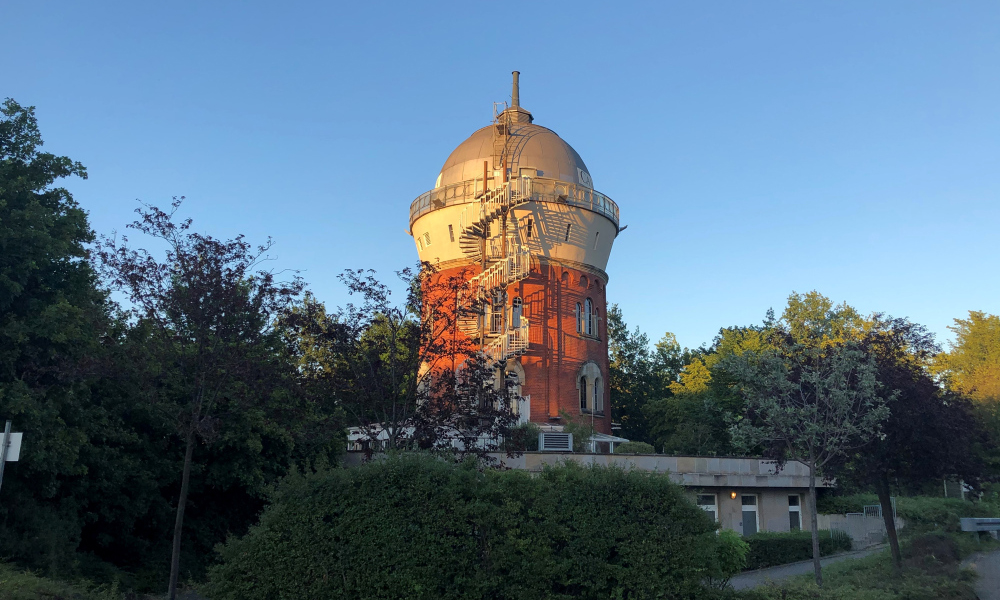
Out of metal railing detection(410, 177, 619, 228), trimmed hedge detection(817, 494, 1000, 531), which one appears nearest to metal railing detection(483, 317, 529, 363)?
metal railing detection(410, 177, 619, 228)

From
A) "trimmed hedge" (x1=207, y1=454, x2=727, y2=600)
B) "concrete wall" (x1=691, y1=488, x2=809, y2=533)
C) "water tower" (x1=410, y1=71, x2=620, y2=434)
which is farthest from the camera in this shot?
"water tower" (x1=410, y1=71, x2=620, y2=434)

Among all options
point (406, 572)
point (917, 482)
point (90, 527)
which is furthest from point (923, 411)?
point (90, 527)

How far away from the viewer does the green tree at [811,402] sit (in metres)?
17.5

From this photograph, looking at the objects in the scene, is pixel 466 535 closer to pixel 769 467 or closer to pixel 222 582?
pixel 222 582

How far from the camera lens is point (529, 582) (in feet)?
39.8

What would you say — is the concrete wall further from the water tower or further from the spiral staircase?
the spiral staircase

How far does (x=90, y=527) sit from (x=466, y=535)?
10703mm

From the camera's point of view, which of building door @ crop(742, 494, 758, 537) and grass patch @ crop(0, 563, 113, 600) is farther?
building door @ crop(742, 494, 758, 537)

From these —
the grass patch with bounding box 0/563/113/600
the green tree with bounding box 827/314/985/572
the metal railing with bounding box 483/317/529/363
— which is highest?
the metal railing with bounding box 483/317/529/363

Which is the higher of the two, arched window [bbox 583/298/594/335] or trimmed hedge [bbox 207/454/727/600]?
arched window [bbox 583/298/594/335]

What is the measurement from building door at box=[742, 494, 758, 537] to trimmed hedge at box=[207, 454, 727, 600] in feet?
59.6

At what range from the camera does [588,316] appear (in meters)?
39.1

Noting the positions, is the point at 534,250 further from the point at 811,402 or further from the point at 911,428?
the point at 911,428

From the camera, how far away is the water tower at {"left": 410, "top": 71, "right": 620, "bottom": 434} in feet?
119
